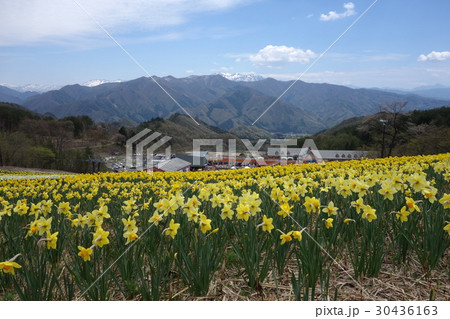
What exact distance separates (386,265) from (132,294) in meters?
2.28

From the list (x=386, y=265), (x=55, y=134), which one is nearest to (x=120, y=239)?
(x=386, y=265)

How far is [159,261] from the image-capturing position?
92.0 inches

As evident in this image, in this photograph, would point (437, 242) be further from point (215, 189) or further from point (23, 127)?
point (23, 127)

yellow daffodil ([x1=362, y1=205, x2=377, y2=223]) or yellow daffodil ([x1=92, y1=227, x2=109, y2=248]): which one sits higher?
yellow daffodil ([x1=362, y1=205, x2=377, y2=223])

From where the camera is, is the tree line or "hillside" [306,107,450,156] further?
the tree line

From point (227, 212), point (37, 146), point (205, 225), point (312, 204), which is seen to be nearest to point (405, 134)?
point (312, 204)

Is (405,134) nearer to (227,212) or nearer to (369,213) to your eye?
(369,213)

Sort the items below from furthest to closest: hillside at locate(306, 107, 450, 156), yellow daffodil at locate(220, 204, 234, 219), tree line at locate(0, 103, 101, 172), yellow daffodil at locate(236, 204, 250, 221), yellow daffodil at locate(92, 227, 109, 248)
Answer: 1. tree line at locate(0, 103, 101, 172)
2. hillside at locate(306, 107, 450, 156)
3. yellow daffodil at locate(220, 204, 234, 219)
4. yellow daffodil at locate(236, 204, 250, 221)
5. yellow daffodil at locate(92, 227, 109, 248)

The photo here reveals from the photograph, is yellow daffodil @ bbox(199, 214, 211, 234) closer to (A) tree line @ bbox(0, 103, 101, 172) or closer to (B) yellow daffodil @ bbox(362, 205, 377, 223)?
(B) yellow daffodil @ bbox(362, 205, 377, 223)

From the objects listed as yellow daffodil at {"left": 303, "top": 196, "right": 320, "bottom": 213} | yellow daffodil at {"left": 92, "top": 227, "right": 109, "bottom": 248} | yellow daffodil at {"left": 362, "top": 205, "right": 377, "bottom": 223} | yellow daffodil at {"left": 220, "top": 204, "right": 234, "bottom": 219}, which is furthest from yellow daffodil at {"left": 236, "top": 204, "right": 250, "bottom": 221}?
yellow daffodil at {"left": 92, "top": 227, "right": 109, "bottom": 248}

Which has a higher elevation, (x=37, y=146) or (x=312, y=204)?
(x=312, y=204)

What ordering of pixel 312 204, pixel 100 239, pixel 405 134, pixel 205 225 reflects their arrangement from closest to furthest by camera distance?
pixel 100 239, pixel 205 225, pixel 312 204, pixel 405 134

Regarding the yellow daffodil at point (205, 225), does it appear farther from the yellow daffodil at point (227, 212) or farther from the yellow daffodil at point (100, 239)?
the yellow daffodil at point (100, 239)

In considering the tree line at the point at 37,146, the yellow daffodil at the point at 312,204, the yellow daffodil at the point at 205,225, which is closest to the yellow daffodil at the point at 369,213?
the yellow daffodil at the point at 312,204
